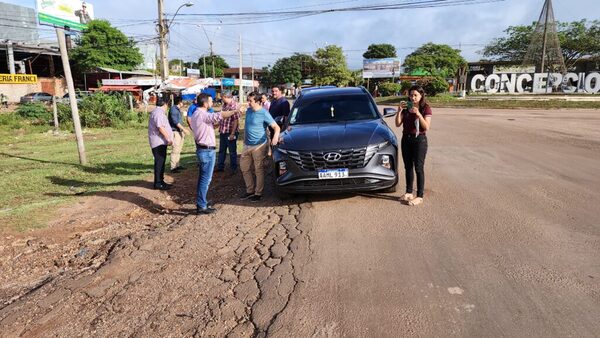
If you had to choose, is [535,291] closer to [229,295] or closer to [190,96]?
[229,295]

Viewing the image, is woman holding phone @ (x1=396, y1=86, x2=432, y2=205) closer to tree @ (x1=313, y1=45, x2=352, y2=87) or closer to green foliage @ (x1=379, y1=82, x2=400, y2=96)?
green foliage @ (x1=379, y1=82, x2=400, y2=96)

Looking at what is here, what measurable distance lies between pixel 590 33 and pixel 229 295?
2718 inches

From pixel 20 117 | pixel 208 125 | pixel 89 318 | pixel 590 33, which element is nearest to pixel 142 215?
pixel 208 125

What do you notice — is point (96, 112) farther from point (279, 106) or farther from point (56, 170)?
point (279, 106)

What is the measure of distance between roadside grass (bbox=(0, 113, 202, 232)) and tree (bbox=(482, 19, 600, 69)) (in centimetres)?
6133

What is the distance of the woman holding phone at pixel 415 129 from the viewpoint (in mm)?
5477

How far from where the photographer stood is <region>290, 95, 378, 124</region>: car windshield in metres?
6.83

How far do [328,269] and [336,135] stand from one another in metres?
2.41

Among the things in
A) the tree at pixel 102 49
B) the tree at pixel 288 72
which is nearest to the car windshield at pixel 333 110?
the tree at pixel 102 49

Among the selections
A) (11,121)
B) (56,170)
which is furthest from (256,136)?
(11,121)

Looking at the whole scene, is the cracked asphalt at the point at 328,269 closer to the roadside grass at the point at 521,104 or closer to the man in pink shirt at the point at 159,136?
the man in pink shirt at the point at 159,136

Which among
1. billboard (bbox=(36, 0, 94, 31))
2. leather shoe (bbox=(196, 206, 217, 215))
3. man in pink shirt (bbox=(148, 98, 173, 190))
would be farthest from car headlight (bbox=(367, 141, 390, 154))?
billboard (bbox=(36, 0, 94, 31))

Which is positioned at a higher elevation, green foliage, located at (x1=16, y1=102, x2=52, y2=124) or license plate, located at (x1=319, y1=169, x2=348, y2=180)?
green foliage, located at (x1=16, y1=102, x2=52, y2=124)

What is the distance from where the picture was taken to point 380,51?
321 feet
